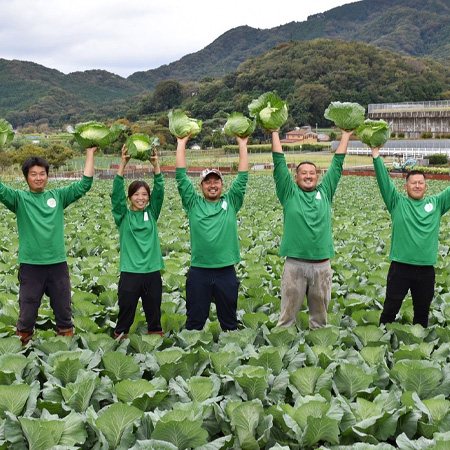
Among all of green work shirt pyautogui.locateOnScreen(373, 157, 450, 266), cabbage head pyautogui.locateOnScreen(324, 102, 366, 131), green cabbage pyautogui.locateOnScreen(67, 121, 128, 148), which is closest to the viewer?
green work shirt pyautogui.locateOnScreen(373, 157, 450, 266)

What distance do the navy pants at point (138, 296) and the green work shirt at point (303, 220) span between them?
3.69ft

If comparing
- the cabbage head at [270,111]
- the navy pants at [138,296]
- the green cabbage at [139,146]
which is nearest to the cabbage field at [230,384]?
the navy pants at [138,296]

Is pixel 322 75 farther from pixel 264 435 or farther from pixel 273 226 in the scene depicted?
pixel 264 435

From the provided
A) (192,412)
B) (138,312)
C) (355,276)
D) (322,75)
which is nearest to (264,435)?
(192,412)

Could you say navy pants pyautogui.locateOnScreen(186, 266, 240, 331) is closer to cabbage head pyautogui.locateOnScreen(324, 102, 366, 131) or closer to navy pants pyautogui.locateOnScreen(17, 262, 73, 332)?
navy pants pyautogui.locateOnScreen(17, 262, 73, 332)

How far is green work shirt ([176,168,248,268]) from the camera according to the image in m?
4.14

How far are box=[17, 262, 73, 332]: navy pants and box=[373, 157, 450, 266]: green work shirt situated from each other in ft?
9.14

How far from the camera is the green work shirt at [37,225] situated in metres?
4.13

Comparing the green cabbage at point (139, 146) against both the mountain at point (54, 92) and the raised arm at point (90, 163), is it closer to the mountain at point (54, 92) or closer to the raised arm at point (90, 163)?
the raised arm at point (90, 163)

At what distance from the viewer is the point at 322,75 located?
289 feet

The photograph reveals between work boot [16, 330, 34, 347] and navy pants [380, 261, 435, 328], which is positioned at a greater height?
navy pants [380, 261, 435, 328]

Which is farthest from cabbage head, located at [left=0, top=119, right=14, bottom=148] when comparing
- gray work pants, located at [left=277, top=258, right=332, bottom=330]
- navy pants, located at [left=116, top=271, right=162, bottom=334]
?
gray work pants, located at [left=277, top=258, right=332, bottom=330]

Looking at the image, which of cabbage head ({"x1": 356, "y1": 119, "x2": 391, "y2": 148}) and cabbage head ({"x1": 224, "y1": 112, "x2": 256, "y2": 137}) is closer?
cabbage head ({"x1": 224, "y1": 112, "x2": 256, "y2": 137})

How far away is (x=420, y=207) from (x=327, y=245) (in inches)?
35.7
